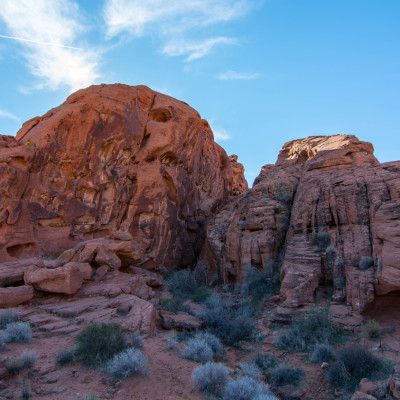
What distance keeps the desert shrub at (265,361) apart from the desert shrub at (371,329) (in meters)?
3.23

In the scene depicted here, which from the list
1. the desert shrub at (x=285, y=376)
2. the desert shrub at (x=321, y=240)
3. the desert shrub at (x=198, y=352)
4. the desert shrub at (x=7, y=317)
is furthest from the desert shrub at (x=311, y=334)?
the desert shrub at (x=7, y=317)

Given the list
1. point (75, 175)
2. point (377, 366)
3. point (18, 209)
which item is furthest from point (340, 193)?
point (18, 209)

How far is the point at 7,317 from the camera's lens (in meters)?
10.1

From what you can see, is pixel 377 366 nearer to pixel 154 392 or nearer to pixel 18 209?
pixel 154 392

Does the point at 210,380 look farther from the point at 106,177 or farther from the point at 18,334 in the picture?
the point at 106,177

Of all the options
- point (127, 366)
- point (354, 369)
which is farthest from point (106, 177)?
point (354, 369)

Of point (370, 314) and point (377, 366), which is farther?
point (370, 314)

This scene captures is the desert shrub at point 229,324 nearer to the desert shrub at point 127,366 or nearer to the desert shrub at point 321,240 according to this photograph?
the desert shrub at point 321,240

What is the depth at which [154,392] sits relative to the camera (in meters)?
6.86

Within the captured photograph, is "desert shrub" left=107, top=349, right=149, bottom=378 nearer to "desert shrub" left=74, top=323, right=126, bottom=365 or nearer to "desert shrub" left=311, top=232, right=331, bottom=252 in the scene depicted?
"desert shrub" left=74, top=323, right=126, bottom=365

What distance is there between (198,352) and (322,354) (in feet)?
12.3

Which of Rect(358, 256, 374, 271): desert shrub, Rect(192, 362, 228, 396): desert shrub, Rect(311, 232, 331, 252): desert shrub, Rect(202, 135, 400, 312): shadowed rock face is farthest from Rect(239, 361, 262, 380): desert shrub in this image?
Rect(311, 232, 331, 252): desert shrub

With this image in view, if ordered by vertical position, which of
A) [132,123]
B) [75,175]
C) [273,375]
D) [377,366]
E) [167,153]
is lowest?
[273,375]

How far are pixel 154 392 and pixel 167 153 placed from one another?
2060 cm
